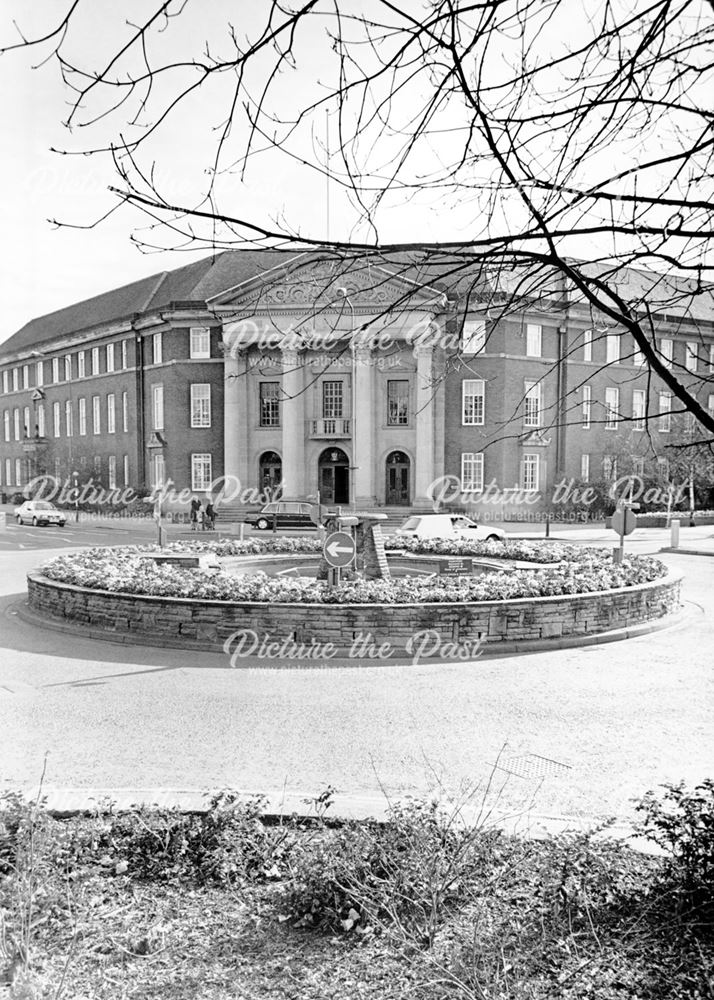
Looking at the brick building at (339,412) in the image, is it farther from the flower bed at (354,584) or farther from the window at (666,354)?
the flower bed at (354,584)

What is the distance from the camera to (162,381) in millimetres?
54906

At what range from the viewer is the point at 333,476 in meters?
50.8

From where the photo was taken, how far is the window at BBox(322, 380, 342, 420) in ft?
167

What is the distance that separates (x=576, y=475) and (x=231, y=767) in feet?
159

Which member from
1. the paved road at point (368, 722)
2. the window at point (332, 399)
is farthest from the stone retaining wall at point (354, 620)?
the window at point (332, 399)

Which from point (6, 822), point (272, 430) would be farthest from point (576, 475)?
point (6, 822)

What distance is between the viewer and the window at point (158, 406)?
55344 millimetres

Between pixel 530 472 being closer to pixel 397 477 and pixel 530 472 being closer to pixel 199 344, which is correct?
pixel 397 477

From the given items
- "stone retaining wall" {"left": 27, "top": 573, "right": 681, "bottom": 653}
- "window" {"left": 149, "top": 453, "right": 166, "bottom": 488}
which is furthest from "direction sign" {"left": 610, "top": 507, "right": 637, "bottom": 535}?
"window" {"left": 149, "top": 453, "right": 166, "bottom": 488}

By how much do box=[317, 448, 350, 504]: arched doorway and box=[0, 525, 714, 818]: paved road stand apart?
39139mm

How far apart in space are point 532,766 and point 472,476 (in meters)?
43.3

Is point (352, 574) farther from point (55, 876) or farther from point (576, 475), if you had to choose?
point (576, 475)

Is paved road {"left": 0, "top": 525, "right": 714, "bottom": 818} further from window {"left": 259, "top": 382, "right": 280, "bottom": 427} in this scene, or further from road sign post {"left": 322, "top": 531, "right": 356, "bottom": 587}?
window {"left": 259, "top": 382, "right": 280, "bottom": 427}

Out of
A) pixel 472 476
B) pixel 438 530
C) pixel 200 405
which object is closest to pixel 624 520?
pixel 438 530
